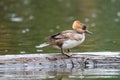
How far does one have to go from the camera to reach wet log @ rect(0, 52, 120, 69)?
38.6 feet

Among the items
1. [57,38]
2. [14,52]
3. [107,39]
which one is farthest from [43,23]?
[57,38]

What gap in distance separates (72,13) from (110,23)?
4.19 m

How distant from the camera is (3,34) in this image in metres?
18.1

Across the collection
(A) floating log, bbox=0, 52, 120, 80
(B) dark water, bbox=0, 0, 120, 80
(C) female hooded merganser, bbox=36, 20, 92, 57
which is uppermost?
(B) dark water, bbox=0, 0, 120, 80

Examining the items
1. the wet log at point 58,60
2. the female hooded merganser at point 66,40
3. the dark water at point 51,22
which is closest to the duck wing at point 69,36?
the female hooded merganser at point 66,40

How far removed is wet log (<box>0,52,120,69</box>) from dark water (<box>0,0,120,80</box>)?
1.85m

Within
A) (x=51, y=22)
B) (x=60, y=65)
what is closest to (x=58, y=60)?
(x=60, y=65)

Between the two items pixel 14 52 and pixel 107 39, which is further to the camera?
pixel 107 39

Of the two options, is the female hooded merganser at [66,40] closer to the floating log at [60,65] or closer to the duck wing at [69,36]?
the duck wing at [69,36]

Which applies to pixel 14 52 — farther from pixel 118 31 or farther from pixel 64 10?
pixel 64 10

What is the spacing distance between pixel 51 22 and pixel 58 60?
9.81 meters

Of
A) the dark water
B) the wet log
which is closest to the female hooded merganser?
the wet log

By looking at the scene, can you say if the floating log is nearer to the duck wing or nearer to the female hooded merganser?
the female hooded merganser

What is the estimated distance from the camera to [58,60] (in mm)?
11969
